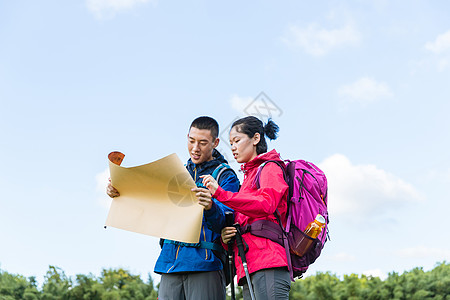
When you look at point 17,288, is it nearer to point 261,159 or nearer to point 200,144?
point 200,144

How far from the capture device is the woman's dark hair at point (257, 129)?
3.09 metres

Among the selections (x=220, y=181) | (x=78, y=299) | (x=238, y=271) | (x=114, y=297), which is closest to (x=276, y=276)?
(x=238, y=271)

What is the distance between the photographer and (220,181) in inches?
123

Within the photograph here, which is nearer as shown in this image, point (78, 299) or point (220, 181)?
point (220, 181)

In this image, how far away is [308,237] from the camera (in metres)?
2.76

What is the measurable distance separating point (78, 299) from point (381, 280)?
4171 millimetres

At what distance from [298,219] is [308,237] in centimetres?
12

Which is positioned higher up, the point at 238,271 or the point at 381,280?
the point at 381,280

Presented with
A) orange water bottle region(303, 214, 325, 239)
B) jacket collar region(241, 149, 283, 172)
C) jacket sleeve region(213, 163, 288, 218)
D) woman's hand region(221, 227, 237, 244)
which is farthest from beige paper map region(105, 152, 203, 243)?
orange water bottle region(303, 214, 325, 239)

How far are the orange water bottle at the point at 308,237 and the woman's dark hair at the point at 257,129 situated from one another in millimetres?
603

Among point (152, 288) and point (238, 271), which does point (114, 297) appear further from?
point (238, 271)

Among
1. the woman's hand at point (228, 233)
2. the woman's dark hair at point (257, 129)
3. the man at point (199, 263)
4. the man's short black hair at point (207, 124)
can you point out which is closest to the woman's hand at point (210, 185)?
the man at point (199, 263)

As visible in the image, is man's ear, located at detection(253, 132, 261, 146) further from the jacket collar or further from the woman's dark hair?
the jacket collar

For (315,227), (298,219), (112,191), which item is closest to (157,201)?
(112,191)
